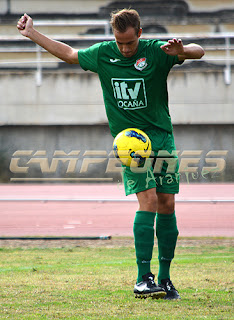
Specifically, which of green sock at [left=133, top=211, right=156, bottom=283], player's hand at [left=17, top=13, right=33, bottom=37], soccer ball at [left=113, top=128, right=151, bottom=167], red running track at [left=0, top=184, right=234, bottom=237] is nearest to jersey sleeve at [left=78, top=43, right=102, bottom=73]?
player's hand at [left=17, top=13, right=33, bottom=37]

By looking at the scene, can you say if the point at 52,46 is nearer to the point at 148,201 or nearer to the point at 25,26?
the point at 25,26

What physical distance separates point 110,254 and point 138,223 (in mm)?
2727

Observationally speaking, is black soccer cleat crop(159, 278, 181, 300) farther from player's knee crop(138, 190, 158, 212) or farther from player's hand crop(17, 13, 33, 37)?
player's hand crop(17, 13, 33, 37)

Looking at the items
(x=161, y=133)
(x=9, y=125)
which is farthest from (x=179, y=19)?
(x=161, y=133)

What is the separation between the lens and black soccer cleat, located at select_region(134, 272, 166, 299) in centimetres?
415

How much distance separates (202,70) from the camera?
15.4m

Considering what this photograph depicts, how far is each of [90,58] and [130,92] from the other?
47 centimetres

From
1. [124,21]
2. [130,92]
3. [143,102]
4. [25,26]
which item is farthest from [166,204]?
[25,26]

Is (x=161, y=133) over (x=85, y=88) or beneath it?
over

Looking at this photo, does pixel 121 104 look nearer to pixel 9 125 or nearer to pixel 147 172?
pixel 147 172

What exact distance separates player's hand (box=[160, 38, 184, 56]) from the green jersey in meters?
0.14

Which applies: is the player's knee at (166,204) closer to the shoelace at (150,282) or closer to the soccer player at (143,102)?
the soccer player at (143,102)

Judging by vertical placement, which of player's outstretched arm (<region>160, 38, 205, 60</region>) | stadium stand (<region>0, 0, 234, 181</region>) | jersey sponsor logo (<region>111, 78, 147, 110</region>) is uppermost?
player's outstretched arm (<region>160, 38, 205, 60</region>)

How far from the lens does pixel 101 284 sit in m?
4.85
